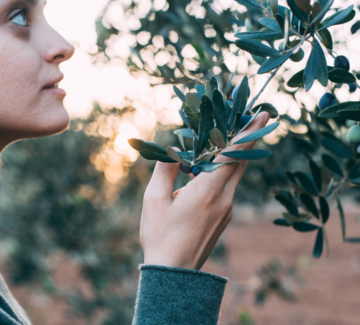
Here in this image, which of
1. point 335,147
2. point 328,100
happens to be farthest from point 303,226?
point 328,100

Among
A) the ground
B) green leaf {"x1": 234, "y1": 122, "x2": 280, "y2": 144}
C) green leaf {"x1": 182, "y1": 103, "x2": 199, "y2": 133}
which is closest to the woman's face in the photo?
green leaf {"x1": 182, "y1": 103, "x2": 199, "y2": 133}

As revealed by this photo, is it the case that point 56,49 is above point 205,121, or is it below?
above

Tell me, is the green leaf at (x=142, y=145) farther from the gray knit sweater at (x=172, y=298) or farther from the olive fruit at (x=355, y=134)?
the olive fruit at (x=355, y=134)

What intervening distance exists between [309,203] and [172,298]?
555 millimetres

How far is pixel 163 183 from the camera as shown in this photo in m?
0.80

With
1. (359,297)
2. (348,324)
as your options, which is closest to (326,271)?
(359,297)

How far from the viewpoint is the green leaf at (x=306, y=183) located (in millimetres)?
1051

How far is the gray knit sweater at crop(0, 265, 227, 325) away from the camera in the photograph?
0.73 meters

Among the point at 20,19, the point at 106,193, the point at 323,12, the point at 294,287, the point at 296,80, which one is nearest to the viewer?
the point at 323,12

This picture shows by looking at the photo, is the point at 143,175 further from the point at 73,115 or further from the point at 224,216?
the point at 224,216

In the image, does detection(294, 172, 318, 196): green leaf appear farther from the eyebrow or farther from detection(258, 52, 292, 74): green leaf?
the eyebrow

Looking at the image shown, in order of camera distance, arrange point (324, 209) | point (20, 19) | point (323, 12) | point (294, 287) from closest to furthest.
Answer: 1. point (323, 12)
2. point (20, 19)
3. point (324, 209)
4. point (294, 287)

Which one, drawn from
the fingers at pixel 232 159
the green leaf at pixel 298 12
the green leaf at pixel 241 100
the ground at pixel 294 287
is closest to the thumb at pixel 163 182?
the fingers at pixel 232 159

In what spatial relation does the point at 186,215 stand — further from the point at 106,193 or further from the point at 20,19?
the point at 106,193
